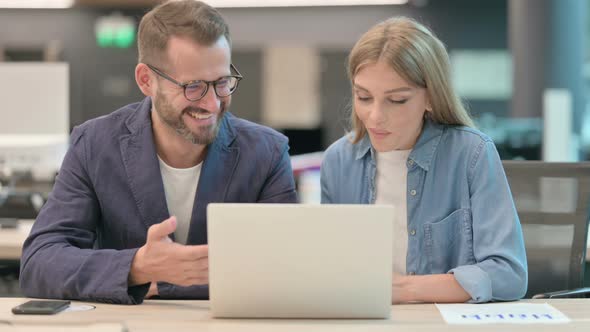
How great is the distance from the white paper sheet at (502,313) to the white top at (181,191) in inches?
29.0

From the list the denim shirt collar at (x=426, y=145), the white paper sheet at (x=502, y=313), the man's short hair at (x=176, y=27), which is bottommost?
the white paper sheet at (x=502, y=313)

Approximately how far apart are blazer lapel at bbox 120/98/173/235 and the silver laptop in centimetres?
52

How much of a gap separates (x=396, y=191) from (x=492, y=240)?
35 cm

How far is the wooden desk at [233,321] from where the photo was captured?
174 centimetres

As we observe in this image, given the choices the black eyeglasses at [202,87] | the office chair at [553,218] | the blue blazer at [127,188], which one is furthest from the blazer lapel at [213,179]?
the office chair at [553,218]

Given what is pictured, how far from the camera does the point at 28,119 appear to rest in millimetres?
3943

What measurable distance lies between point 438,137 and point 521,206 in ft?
1.71

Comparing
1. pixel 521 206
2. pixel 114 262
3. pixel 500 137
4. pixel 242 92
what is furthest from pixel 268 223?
pixel 242 92

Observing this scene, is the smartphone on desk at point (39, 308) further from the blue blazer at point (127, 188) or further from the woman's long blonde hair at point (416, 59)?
the woman's long blonde hair at point (416, 59)

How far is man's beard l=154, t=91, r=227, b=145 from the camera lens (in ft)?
7.20

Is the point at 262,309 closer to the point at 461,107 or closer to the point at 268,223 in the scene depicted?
the point at 268,223

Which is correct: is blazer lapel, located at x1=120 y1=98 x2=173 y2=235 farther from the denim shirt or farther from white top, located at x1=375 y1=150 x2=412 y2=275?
white top, located at x1=375 y1=150 x2=412 y2=275

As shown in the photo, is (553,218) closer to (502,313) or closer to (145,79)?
(502,313)

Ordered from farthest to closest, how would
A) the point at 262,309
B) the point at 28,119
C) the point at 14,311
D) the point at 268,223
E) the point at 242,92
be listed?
the point at 242,92 → the point at 28,119 → the point at 14,311 → the point at 262,309 → the point at 268,223
